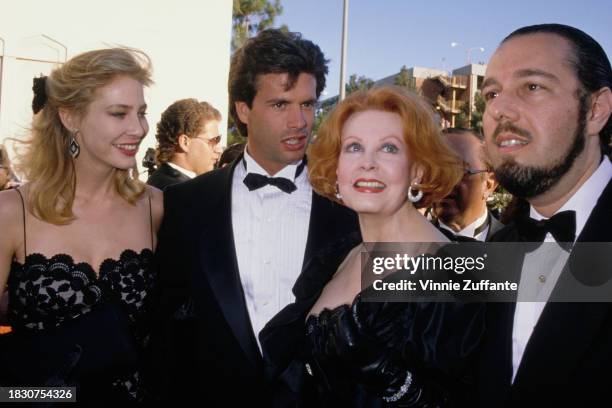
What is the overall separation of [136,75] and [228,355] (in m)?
1.57

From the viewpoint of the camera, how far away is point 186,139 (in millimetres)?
5723

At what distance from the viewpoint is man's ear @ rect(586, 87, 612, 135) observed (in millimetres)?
1987

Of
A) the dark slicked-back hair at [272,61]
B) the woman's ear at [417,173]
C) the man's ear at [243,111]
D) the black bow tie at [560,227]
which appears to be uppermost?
the dark slicked-back hair at [272,61]

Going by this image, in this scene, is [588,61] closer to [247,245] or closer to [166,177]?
[247,245]

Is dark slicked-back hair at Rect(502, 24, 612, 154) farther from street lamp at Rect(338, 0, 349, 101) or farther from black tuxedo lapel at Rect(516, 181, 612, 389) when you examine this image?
street lamp at Rect(338, 0, 349, 101)

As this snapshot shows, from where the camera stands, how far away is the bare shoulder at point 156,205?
10.2 feet

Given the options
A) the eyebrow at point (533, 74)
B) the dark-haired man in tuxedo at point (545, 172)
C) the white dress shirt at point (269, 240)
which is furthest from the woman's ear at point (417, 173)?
the white dress shirt at point (269, 240)

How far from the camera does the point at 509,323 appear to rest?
1.86 m

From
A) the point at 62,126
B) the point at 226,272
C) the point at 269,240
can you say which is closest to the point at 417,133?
the point at 269,240

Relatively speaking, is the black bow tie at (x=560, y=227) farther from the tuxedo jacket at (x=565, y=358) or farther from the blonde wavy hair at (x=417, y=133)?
the blonde wavy hair at (x=417, y=133)

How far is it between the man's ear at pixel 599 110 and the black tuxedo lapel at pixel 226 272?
1.73 metres

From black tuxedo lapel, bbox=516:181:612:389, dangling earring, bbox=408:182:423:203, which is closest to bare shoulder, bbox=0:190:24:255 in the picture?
dangling earring, bbox=408:182:423:203

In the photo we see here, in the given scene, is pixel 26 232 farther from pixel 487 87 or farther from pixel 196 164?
pixel 196 164

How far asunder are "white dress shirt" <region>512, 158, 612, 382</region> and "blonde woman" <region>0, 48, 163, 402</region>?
1.64 m
